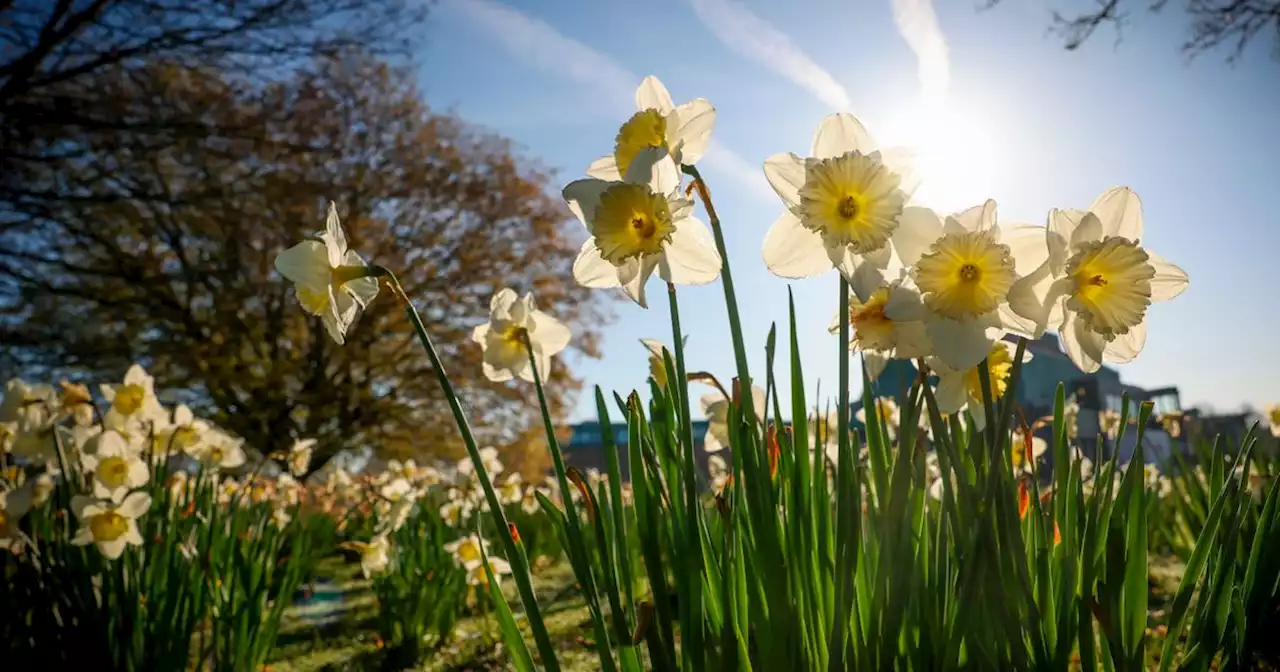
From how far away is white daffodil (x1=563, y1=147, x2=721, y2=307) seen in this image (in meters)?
0.96

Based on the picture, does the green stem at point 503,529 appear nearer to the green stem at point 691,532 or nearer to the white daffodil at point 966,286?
the green stem at point 691,532

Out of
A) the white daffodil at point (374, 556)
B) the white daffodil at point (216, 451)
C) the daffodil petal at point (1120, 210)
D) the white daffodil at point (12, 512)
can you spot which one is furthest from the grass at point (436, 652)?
the daffodil petal at point (1120, 210)

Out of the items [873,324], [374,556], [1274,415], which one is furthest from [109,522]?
[1274,415]

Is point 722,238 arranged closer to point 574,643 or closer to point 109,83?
point 574,643

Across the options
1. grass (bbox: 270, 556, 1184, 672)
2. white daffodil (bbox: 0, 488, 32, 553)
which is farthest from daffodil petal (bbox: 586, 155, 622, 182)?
white daffodil (bbox: 0, 488, 32, 553)

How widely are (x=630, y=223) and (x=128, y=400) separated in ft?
8.09

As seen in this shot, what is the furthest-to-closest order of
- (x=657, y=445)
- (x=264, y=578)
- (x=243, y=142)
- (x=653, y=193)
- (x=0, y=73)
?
(x=243, y=142) < (x=0, y=73) < (x=264, y=578) < (x=657, y=445) < (x=653, y=193)

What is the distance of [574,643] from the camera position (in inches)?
121

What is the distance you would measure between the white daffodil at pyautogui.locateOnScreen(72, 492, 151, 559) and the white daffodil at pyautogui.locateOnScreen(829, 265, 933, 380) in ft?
7.52

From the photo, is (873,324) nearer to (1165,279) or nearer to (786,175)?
(786,175)

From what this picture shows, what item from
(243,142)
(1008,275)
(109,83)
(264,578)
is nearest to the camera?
(1008,275)

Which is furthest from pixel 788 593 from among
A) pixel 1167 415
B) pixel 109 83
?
pixel 109 83

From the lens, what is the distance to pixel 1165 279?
3.25ft

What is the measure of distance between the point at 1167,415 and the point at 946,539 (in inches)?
181
